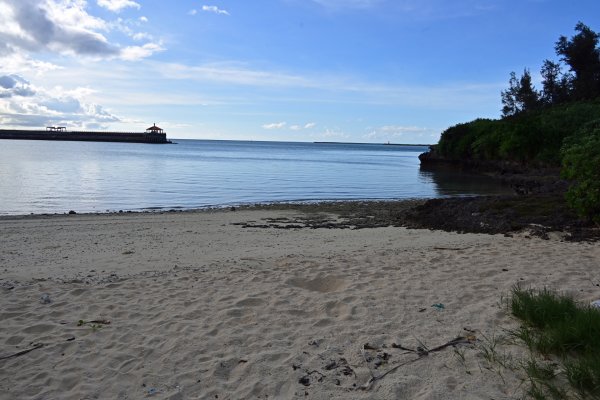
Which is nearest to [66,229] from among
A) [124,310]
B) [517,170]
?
[124,310]

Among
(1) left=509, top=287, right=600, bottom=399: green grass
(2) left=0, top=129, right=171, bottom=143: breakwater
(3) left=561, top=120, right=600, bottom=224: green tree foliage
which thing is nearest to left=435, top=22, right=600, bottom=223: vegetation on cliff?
(3) left=561, top=120, right=600, bottom=224: green tree foliage

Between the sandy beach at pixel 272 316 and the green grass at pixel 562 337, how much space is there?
0.61 feet

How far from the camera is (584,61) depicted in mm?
51219

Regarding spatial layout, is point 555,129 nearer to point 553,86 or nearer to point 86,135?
point 553,86

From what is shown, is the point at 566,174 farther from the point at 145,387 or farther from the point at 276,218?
the point at 145,387

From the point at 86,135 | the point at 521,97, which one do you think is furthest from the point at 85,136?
the point at 521,97

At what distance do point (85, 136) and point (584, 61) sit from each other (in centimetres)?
11857

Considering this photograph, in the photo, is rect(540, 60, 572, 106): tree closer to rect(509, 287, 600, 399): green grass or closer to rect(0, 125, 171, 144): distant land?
rect(509, 287, 600, 399): green grass

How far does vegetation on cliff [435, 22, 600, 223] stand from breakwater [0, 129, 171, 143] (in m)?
97.3

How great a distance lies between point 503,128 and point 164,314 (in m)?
40.0

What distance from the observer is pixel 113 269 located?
7699 millimetres

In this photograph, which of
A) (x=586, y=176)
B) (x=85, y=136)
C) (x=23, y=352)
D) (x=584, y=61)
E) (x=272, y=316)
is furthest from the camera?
(x=85, y=136)

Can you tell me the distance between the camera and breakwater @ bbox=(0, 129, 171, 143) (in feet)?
422

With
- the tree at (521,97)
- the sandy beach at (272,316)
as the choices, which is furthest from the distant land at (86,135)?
the sandy beach at (272,316)
